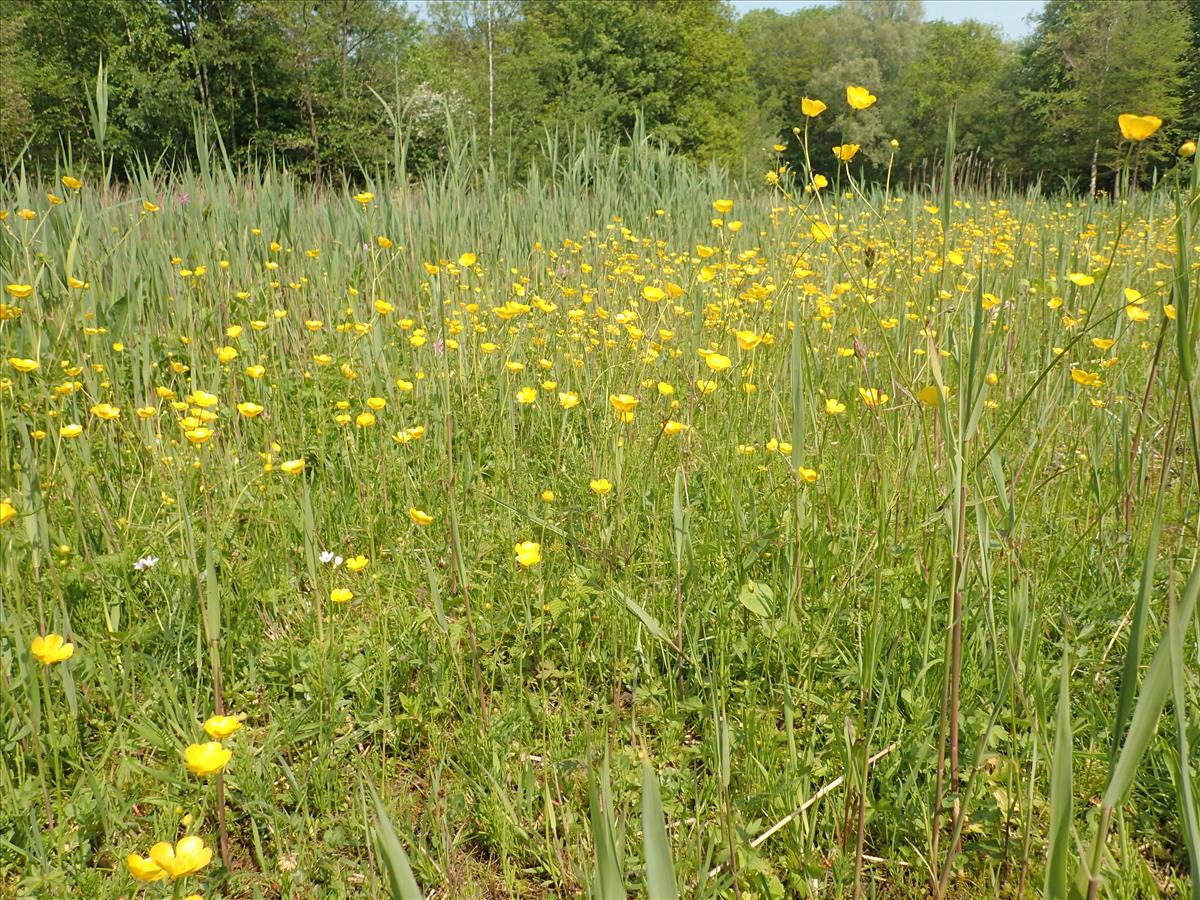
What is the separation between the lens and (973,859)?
1.14m

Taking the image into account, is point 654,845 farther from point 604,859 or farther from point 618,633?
point 618,633

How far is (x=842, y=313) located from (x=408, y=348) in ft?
6.19

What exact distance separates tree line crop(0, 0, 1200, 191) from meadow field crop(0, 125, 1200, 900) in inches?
357

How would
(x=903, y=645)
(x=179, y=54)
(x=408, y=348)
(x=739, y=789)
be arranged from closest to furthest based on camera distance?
(x=739, y=789) < (x=903, y=645) < (x=408, y=348) < (x=179, y=54)

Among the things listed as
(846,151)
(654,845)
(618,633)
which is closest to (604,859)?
(654,845)

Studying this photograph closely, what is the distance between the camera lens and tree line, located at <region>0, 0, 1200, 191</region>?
17031 mm

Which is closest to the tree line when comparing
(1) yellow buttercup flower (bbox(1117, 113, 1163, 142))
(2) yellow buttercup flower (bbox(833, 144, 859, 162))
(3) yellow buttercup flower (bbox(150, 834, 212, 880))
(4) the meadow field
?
(4) the meadow field

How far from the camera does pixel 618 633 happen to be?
158cm

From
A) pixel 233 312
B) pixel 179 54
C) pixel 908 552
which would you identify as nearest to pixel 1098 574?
pixel 908 552

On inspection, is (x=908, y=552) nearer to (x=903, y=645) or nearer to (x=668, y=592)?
(x=903, y=645)

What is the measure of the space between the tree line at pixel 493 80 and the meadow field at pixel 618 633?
9.07 meters

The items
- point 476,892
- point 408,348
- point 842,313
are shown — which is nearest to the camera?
point 476,892

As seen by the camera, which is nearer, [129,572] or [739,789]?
[739,789]

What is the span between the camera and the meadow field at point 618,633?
40.9 inches
